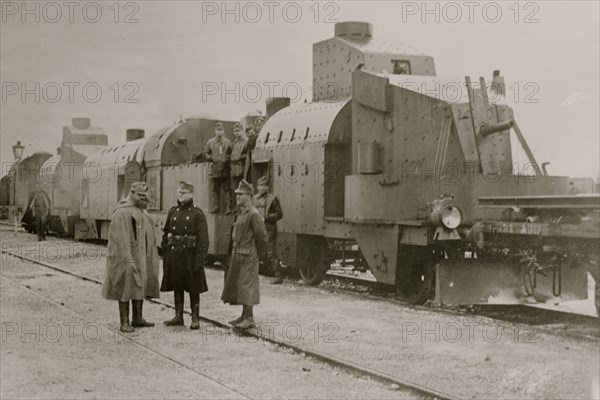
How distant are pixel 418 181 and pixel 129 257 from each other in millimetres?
3978

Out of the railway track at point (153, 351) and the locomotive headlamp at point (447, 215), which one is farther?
the locomotive headlamp at point (447, 215)

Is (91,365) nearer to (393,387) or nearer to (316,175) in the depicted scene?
(393,387)

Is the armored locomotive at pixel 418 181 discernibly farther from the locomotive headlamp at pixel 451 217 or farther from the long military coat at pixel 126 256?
the long military coat at pixel 126 256

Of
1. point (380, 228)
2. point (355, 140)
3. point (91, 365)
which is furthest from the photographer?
point (355, 140)

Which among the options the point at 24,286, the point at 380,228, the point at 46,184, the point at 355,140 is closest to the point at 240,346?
the point at 380,228

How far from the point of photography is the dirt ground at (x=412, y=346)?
6.75 metres

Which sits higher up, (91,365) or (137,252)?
(137,252)

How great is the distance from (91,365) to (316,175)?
254 inches

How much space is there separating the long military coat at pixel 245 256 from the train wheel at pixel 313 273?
14.2 ft

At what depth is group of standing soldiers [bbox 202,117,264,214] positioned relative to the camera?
53.6 ft

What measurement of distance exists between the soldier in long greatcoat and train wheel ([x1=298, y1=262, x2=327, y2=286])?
450cm

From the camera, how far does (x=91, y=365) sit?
774 cm

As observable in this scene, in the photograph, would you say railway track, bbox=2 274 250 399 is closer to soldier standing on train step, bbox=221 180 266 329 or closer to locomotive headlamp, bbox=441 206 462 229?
soldier standing on train step, bbox=221 180 266 329

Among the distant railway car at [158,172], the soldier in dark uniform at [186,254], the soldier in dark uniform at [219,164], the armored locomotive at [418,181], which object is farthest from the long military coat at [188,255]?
the distant railway car at [158,172]
